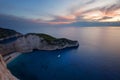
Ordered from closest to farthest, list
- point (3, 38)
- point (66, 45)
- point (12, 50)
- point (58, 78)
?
point (58, 78) < point (12, 50) < point (66, 45) < point (3, 38)

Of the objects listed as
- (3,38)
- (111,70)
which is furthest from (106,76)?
(3,38)

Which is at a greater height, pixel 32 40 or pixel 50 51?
pixel 32 40

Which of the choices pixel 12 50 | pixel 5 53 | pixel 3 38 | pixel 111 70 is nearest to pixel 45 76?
pixel 111 70

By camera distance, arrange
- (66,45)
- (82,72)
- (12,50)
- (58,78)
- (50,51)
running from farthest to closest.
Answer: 1. (66,45)
2. (50,51)
3. (12,50)
4. (82,72)
5. (58,78)

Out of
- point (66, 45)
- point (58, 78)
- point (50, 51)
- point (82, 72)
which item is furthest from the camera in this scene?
point (66, 45)

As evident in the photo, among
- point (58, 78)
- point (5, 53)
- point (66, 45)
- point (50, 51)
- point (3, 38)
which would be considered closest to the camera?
point (58, 78)

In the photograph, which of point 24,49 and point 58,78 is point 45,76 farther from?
point 24,49

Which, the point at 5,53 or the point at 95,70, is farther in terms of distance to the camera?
the point at 5,53

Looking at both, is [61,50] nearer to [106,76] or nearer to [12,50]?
[12,50]

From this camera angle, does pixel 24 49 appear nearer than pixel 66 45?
Yes
